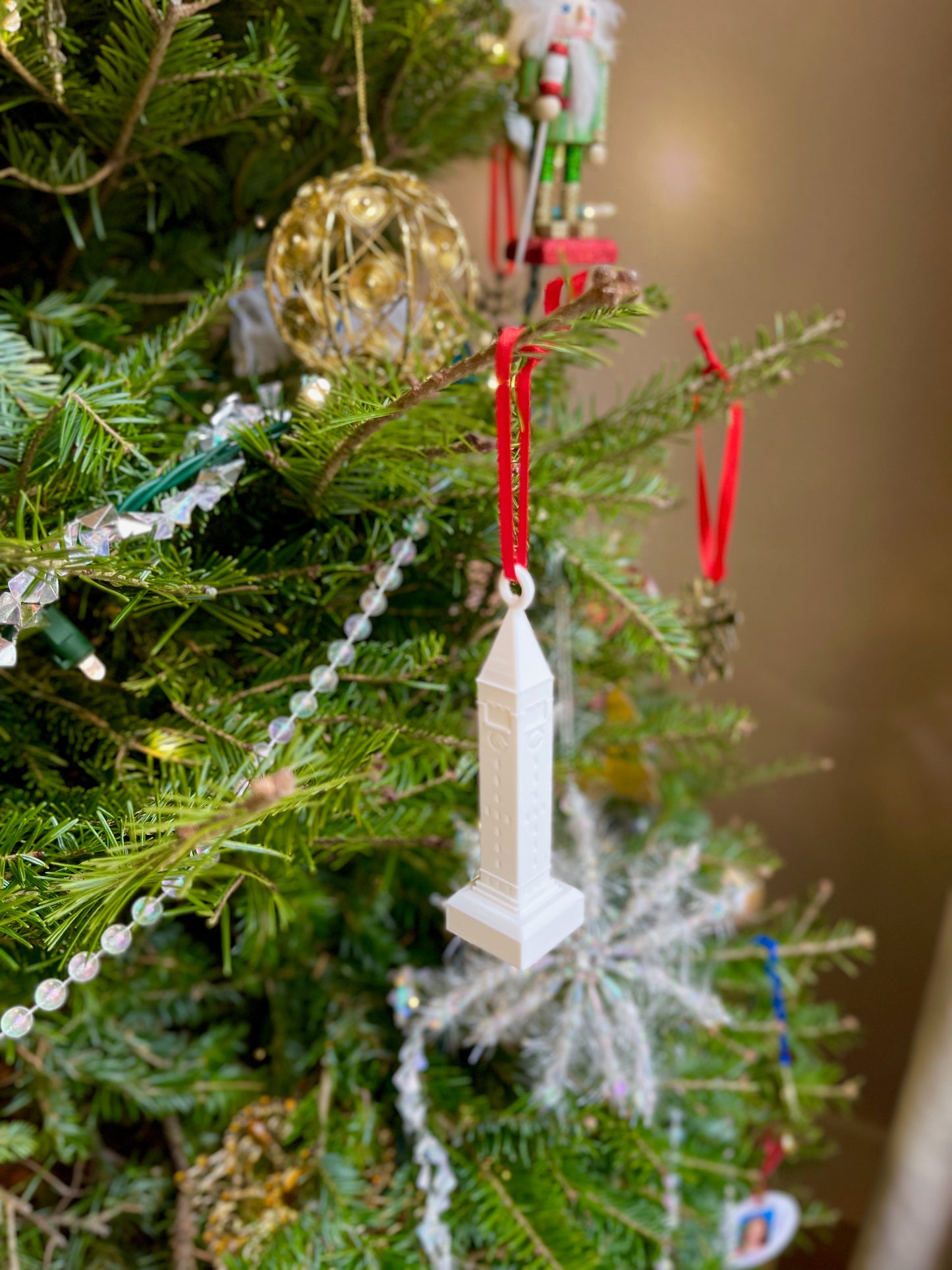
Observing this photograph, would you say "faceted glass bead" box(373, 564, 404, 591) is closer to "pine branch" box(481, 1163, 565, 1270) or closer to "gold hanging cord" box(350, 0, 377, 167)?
"gold hanging cord" box(350, 0, 377, 167)

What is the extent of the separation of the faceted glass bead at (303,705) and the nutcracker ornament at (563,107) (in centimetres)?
31

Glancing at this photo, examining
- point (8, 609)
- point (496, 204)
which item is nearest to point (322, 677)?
point (8, 609)

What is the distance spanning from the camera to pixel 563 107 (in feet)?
1.68

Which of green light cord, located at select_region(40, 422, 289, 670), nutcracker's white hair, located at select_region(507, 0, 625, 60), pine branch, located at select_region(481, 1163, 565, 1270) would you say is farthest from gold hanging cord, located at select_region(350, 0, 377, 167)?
pine branch, located at select_region(481, 1163, 565, 1270)

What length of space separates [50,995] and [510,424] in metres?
0.23

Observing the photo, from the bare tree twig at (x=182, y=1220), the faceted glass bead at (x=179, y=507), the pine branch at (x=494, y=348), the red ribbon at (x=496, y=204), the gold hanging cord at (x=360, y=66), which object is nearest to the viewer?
the pine branch at (x=494, y=348)

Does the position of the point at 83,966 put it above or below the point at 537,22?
below

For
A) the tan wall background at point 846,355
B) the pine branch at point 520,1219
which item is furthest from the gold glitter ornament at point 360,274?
the pine branch at point 520,1219

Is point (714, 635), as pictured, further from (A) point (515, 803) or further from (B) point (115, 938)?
(B) point (115, 938)

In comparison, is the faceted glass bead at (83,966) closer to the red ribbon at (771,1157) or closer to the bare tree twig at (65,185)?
the bare tree twig at (65,185)

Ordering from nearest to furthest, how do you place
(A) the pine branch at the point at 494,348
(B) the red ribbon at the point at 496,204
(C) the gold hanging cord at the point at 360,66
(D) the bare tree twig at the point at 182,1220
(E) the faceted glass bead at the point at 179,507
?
(A) the pine branch at the point at 494,348, (E) the faceted glass bead at the point at 179,507, (C) the gold hanging cord at the point at 360,66, (D) the bare tree twig at the point at 182,1220, (B) the red ribbon at the point at 496,204

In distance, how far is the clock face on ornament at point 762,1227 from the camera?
70cm

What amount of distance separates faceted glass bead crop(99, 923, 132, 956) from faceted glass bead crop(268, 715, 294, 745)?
0.08 m

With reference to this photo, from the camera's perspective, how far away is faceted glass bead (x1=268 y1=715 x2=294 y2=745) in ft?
1.00
